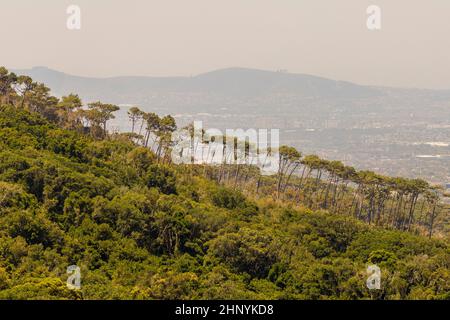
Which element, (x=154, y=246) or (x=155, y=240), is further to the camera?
(x=155, y=240)

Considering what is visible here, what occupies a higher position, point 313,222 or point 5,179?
point 5,179

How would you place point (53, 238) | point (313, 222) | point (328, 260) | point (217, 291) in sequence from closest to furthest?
point (217, 291), point (53, 238), point (328, 260), point (313, 222)

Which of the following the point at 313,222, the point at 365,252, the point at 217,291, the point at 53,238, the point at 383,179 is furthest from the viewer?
the point at 383,179

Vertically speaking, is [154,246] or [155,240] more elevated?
[155,240]

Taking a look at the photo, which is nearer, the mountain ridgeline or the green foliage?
the green foliage

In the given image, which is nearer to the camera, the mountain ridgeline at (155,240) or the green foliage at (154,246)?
the green foliage at (154,246)

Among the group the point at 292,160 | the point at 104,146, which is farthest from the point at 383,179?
the point at 104,146

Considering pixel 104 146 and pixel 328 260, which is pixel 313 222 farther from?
pixel 104 146

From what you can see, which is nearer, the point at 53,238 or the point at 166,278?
the point at 166,278
